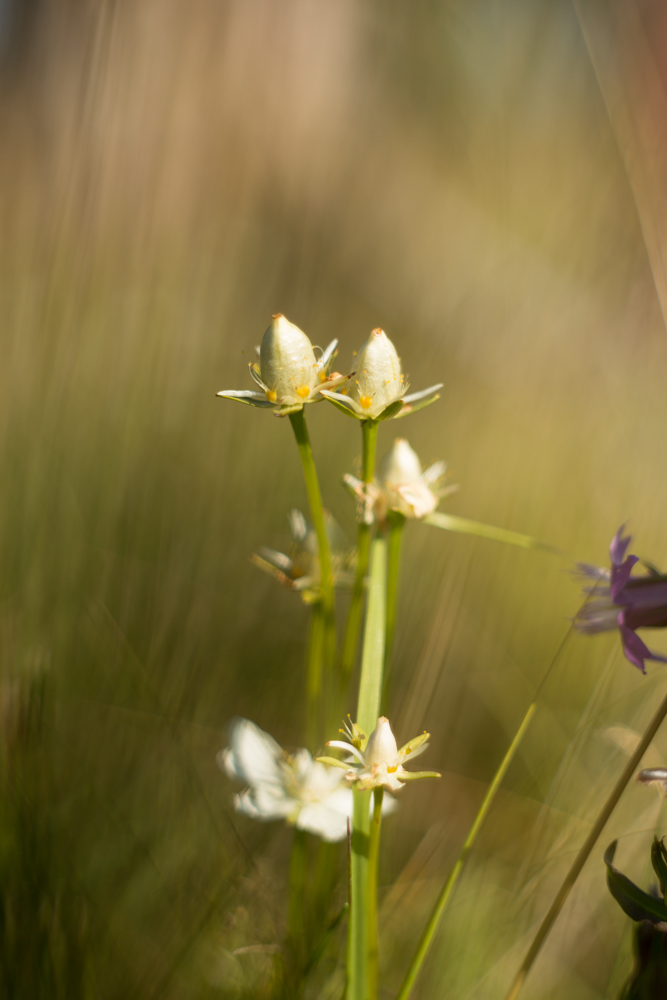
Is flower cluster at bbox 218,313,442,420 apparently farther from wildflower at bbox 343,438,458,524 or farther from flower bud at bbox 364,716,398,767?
flower bud at bbox 364,716,398,767

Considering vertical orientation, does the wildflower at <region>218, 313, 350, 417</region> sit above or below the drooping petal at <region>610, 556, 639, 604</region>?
above

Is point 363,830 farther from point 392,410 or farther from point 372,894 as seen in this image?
point 392,410

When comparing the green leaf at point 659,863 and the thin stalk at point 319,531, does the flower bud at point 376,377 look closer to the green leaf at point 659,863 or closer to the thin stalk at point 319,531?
the thin stalk at point 319,531

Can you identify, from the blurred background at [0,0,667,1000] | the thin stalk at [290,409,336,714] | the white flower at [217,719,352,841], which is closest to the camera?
the thin stalk at [290,409,336,714]

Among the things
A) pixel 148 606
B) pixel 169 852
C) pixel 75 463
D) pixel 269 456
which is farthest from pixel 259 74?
pixel 169 852

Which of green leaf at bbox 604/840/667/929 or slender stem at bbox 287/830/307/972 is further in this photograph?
slender stem at bbox 287/830/307/972

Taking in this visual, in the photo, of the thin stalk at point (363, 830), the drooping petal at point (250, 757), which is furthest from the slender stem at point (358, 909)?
the drooping petal at point (250, 757)

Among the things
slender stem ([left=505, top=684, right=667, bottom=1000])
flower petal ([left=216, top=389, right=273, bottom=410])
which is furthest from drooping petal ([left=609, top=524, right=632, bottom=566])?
flower petal ([left=216, top=389, right=273, bottom=410])

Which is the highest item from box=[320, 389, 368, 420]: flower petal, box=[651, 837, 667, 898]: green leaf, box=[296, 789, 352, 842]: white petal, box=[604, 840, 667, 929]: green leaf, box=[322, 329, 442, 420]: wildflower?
box=[322, 329, 442, 420]: wildflower
